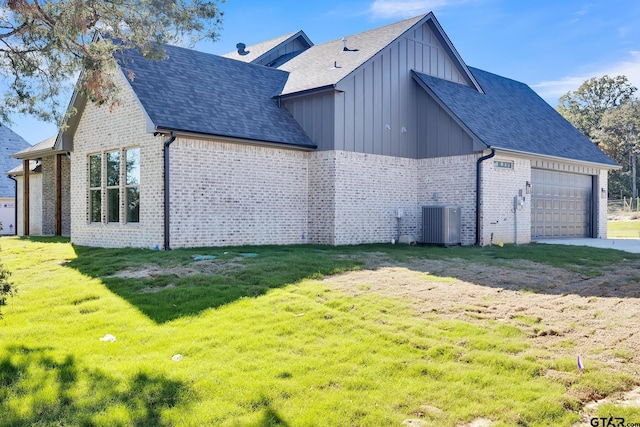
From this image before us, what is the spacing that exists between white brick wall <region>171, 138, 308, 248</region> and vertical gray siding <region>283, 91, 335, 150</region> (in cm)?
76

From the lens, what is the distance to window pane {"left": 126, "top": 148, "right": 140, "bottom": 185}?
47.2ft

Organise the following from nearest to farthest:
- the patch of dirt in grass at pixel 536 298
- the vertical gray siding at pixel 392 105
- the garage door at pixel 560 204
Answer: the patch of dirt in grass at pixel 536 298 → the vertical gray siding at pixel 392 105 → the garage door at pixel 560 204

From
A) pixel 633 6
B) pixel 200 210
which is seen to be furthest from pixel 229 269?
pixel 633 6

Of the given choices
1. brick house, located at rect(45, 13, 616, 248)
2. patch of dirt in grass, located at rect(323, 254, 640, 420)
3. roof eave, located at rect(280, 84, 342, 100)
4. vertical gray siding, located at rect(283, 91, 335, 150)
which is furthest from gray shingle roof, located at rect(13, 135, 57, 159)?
patch of dirt in grass, located at rect(323, 254, 640, 420)

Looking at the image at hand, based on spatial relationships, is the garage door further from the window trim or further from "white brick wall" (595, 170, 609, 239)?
the window trim

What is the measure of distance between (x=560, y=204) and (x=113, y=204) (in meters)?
16.3

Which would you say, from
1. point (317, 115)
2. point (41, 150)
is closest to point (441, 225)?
point (317, 115)

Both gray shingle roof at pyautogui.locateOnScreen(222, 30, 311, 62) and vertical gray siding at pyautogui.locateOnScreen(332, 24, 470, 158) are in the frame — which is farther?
gray shingle roof at pyautogui.locateOnScreen(222, 30, 311, 62)

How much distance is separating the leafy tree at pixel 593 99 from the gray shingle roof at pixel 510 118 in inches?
1407

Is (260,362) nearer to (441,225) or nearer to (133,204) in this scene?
(133,204)

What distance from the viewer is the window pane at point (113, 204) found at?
1523 cm

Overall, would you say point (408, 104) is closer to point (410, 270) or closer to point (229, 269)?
point (410, 270)

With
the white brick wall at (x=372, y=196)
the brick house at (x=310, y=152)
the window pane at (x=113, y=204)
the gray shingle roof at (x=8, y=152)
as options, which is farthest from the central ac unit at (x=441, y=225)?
the gray shingle roof at (x=8, y=152)

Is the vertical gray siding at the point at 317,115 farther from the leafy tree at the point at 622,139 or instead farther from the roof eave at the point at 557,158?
the leafy tree at the point at 622,139
